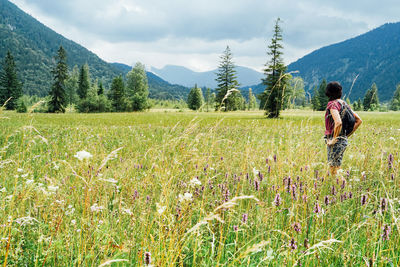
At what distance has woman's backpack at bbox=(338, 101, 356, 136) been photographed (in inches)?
190

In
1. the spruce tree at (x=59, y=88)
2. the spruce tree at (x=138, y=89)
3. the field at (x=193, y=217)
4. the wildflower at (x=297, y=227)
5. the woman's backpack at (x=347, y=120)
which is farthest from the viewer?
the spruce tree at (x=138, y=89)

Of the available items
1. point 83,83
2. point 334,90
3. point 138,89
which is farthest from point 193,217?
point 83,83

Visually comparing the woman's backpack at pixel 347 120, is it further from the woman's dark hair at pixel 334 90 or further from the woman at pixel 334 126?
the woman's dark hair at pixel 334 90

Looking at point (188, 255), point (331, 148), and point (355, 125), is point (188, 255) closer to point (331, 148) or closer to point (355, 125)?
point (331, 148)

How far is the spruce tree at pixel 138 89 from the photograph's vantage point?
69.5 m

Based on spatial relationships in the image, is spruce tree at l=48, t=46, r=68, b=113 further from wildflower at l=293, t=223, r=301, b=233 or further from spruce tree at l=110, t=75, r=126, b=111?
wildflower at l=293, t=223, r=301, b=233

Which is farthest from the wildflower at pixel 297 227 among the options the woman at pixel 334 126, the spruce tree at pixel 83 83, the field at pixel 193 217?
the spruce tree at pixel 83 83

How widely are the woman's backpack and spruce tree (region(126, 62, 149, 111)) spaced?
67228 mm

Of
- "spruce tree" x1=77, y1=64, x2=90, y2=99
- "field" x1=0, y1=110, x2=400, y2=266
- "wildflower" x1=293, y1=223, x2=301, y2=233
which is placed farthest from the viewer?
"spruce tree" x1=77, y1=64, x2=90, y2=99

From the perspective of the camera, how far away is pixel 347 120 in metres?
4.92

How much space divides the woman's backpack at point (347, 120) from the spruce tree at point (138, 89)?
67.2 m

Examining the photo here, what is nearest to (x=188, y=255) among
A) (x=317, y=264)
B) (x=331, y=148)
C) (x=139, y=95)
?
(x=317, y=264)

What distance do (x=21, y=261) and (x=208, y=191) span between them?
227 centimetres

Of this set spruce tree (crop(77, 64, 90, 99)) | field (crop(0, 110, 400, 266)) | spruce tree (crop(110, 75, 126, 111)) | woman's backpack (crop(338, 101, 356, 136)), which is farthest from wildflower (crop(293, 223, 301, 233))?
spruce tree (crop(77, 64, 90, 99))
